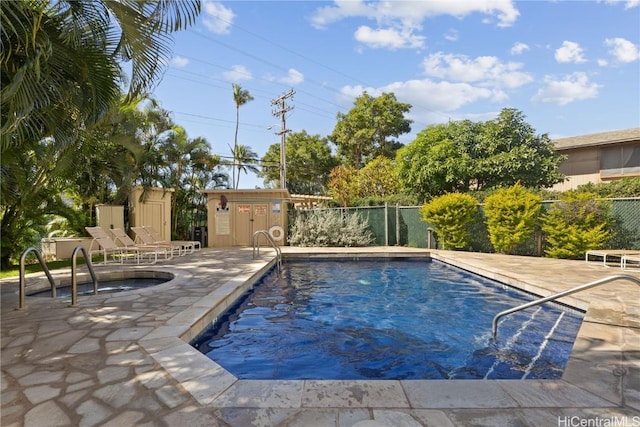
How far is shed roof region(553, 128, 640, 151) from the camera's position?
720 inches

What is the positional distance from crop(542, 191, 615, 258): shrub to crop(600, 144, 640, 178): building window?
39.0 feet

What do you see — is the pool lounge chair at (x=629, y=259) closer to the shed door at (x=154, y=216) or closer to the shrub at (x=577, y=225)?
the shrub at (x=577, y=225)

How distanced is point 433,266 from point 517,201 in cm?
333

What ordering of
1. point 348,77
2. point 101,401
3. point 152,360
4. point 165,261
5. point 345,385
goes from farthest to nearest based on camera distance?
1. point 348,77
2. point 165,261
3. point 152,360
4. point 345,385
5. point 101,401

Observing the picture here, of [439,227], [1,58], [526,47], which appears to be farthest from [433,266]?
[1,58]

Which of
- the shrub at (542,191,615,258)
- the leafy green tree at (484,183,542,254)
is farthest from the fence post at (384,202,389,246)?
the shrub at (542,191,615,258)

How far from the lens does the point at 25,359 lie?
3.14m

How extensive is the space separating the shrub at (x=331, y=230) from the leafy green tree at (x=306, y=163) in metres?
13.8

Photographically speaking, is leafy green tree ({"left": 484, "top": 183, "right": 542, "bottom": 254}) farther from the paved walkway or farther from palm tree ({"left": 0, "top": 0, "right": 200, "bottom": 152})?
palm tree ({"left": 0, "top": 0, "right": 200, "bottom": 152})

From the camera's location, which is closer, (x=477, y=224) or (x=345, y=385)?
(x=345, y=385)

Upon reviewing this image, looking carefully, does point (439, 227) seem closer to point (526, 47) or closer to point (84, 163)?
point (526, 47)

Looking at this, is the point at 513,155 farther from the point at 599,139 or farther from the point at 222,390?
the point at 222,390

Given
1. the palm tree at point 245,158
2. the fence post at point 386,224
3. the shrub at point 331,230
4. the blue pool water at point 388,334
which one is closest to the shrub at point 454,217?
the fence post at point 386,224

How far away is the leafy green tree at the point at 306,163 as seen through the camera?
98.3ft
